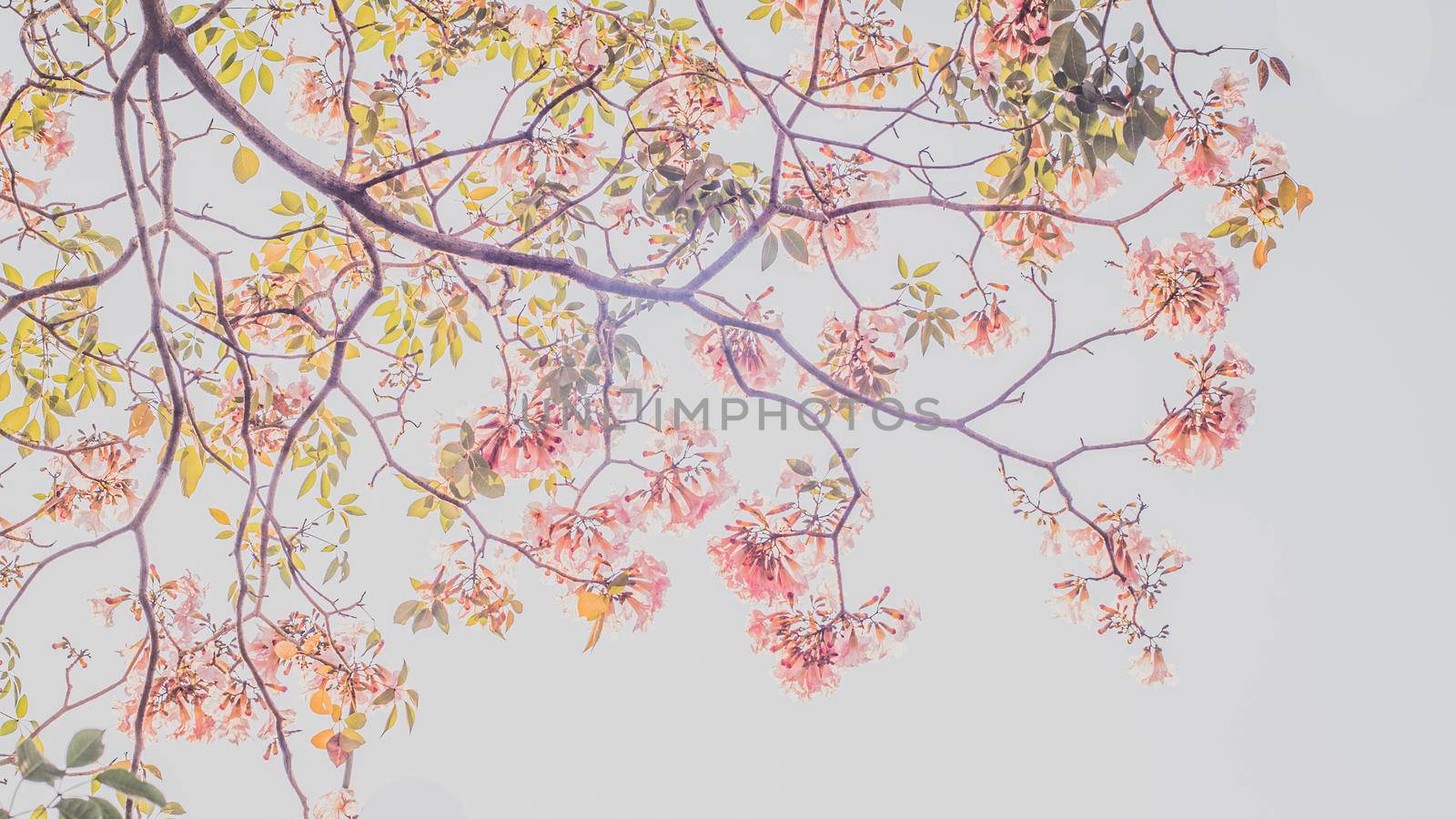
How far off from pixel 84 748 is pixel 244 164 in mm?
1266

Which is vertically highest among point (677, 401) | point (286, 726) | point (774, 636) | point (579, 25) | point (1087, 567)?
point (579, 25)

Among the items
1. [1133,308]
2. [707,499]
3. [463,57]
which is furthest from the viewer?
[463,57]

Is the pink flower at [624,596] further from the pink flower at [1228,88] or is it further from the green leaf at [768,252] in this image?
the pink flower at [1228,88]

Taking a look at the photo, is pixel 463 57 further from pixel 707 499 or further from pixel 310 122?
pixel 707 499

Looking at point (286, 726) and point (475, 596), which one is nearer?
point (286, 726)

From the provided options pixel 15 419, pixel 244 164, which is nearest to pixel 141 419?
pixel 15 419

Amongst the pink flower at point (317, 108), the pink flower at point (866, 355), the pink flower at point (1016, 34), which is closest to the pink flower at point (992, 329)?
the pink flower at point (866, 355)

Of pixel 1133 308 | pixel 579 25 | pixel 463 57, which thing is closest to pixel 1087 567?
pixel 1133 308

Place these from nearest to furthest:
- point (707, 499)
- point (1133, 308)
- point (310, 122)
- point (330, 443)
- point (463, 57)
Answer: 1. point (707, 499)
2. point (1133, 308)
3. point (310, 122)
4. point (463, 57)
5. point (330, 443)

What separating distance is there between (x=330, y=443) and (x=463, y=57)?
3.47ft

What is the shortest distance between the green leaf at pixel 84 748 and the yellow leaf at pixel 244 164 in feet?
4.04

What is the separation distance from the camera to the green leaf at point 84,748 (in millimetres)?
991

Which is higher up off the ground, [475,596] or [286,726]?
[475,596]

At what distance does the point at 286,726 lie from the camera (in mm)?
1742
